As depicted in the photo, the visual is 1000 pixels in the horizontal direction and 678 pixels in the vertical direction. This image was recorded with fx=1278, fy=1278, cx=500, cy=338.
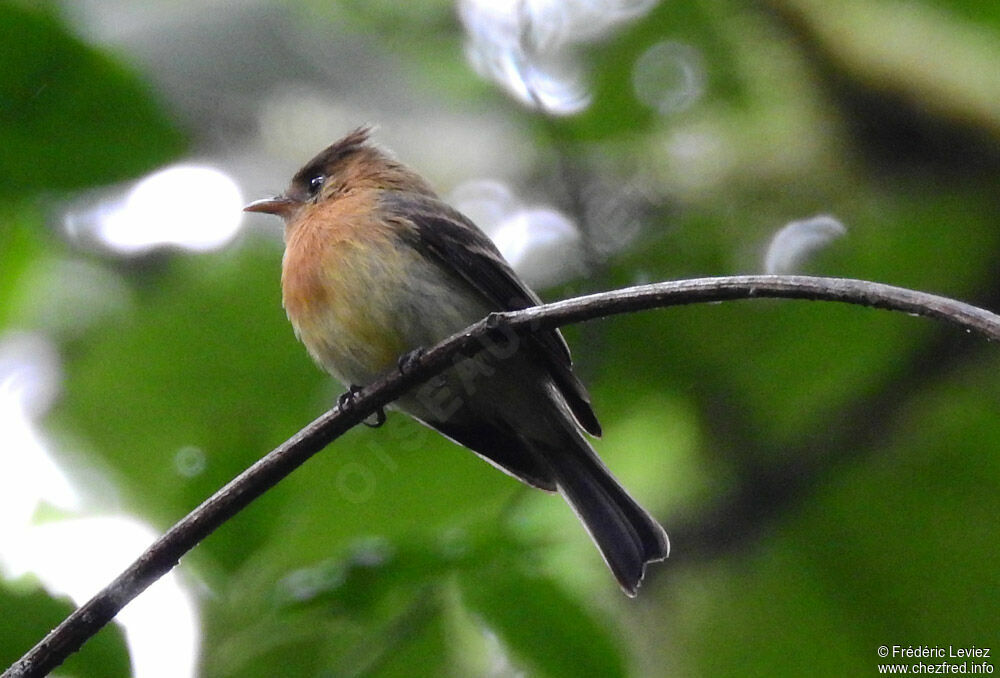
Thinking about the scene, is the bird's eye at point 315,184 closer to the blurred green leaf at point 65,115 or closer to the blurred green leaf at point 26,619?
the blurred green leaf at point 65,115

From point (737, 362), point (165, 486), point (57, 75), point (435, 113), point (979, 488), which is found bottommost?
point (979, 488)

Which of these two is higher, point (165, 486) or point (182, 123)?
point (182, 123)

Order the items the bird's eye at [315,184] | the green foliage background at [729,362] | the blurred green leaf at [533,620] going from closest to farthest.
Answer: the blurred green leaf at [533,620] < the green foliage background at [729,362] < the bird's eye at [315,184]

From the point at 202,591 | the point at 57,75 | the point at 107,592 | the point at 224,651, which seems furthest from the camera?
the point at 57,75

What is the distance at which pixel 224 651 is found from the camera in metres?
3.06

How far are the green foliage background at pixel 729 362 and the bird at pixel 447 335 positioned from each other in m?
0.25

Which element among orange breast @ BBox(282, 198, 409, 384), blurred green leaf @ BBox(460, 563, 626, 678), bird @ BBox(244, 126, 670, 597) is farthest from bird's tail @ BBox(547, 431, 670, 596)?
orange breast @ BBox(282, 198, 409, 384)

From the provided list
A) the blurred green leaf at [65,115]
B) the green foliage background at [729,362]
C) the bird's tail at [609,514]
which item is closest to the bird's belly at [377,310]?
the green foliage background at [729,362]

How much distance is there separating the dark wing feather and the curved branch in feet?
5.00

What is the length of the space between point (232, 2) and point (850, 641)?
3.75m

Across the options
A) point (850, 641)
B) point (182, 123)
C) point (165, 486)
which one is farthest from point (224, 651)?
point (850, 641)

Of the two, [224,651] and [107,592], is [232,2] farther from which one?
[107,592]

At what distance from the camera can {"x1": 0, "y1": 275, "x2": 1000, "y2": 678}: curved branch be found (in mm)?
1938

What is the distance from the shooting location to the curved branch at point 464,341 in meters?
1.94
